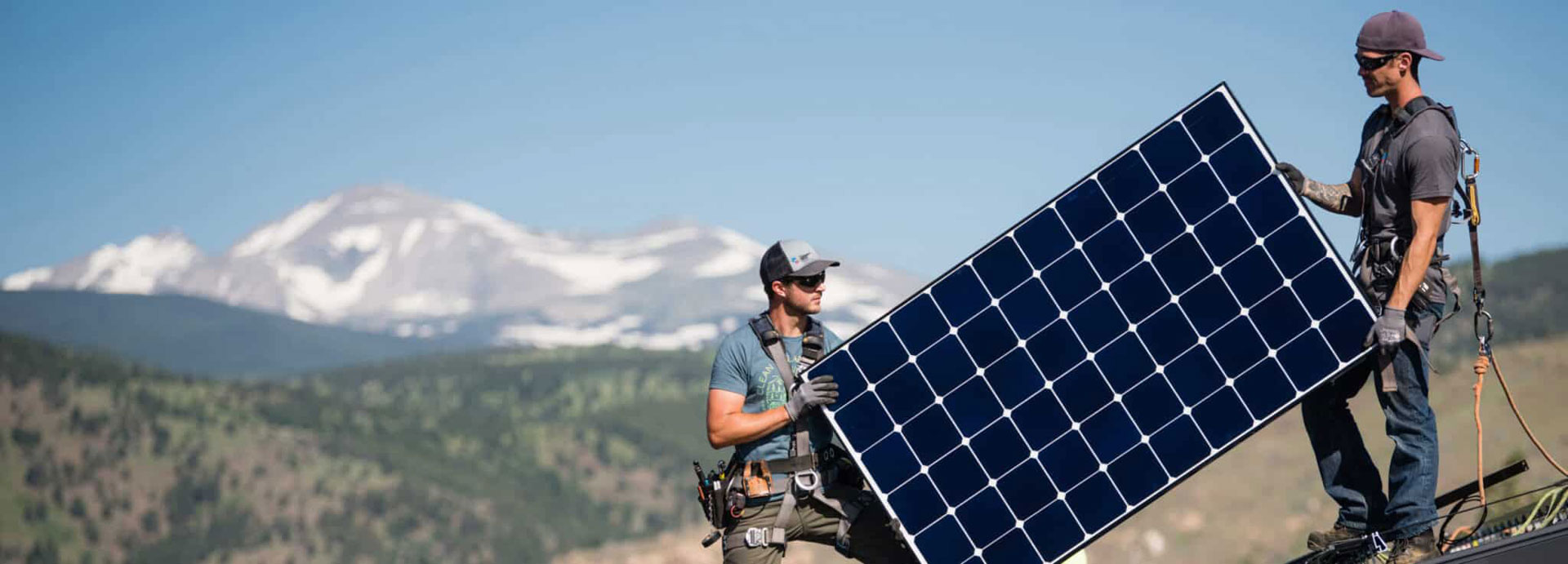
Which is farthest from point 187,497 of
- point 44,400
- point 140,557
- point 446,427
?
point 446,427

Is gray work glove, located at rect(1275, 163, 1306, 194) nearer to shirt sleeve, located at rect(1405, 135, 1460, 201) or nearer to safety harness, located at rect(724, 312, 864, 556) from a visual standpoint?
shirt sleeve, located at rect(1405, 135, 1460, 201)


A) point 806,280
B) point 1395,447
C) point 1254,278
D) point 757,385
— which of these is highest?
point 806,280

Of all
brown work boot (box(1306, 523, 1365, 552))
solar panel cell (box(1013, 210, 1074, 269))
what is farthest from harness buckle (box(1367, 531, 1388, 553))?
solar panel cell (box(1013, 210, 1074, 269))

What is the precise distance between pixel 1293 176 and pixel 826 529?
4.16 meters

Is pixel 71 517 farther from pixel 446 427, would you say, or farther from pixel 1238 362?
pixel 1238 362

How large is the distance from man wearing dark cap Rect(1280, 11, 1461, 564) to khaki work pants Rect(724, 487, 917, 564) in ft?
9.77

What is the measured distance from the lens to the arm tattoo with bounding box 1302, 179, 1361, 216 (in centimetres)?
1043

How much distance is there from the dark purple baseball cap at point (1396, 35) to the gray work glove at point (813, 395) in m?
4.25

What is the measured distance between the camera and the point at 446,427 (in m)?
177

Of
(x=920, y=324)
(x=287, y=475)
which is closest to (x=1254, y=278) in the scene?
(x=920, y=324)

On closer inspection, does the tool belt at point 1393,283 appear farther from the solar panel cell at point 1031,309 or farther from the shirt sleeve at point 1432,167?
the solar panel cell at point 1031,309

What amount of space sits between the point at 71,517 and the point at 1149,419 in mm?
132914

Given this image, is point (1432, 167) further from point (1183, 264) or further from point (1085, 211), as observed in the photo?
point (1085, 211)

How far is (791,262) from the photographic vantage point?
10906mm
